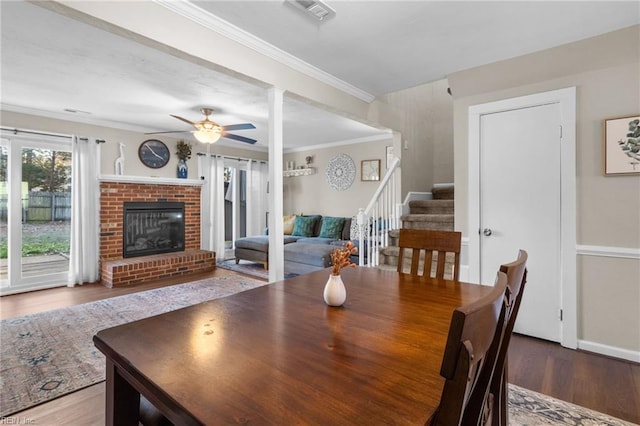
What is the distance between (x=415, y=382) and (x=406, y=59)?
266cm

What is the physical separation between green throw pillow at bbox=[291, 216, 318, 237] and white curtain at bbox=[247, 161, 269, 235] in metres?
0.87

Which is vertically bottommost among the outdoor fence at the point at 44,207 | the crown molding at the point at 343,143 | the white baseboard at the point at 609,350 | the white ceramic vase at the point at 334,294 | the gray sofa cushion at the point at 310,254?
the white baseboard at the point at 609,350

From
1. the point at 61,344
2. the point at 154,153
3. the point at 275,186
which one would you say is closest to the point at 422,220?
the point at 275,186

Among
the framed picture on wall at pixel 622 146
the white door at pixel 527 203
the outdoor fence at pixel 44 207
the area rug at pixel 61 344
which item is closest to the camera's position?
the area rug at pixel 61 344

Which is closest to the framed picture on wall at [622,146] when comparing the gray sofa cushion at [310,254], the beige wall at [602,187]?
the beige wall at [602,187]

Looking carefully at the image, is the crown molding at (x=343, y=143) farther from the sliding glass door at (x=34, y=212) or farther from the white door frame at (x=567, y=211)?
the sliding glass door at (x=34, y=212)

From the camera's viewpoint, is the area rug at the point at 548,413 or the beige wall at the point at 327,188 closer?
the area rug at the point at 548,413

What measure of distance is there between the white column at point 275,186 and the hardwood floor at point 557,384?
1.40m

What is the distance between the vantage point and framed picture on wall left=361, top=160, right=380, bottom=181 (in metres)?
5.89

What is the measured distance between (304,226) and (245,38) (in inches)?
170

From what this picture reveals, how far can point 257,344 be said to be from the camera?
973mm

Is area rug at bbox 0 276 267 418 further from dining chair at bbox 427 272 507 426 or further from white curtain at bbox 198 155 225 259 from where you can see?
dining chair at bbox 427 272 507 426

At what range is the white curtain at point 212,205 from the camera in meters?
6.00

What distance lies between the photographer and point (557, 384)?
6.73 ft
